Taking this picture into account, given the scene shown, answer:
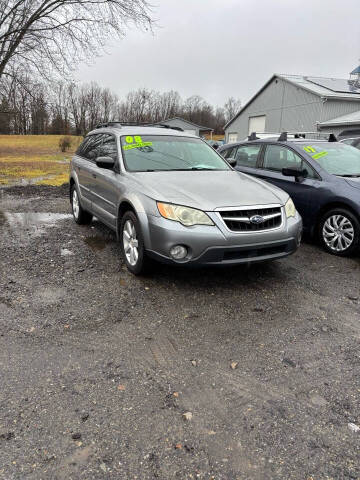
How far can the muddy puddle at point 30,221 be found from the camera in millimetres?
6414

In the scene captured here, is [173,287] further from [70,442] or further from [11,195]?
[11,195]

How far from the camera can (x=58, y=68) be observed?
1645 centimetres

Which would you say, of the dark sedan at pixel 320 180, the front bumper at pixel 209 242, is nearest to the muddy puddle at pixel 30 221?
the front bumper at pixel 209 242

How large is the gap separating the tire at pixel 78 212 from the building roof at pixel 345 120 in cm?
2009

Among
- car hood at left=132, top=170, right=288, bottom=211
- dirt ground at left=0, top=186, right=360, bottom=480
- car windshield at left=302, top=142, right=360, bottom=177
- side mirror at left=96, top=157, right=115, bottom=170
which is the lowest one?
dirt ground at left=0, top=186, right=360, bottom=480

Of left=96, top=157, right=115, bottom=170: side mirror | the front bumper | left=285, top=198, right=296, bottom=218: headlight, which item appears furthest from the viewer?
left=96, top=157, right=115, bottom=170: side mirror

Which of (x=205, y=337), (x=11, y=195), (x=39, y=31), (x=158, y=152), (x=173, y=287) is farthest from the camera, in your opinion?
(x=39, y=31)

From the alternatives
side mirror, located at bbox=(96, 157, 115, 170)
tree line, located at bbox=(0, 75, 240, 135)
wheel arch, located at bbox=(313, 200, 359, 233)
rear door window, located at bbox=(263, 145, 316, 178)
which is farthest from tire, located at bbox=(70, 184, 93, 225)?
tree line, located at bbox=(0, 75, 240, 135)

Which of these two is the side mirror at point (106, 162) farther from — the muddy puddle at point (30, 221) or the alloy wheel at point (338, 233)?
the alloy wheel at point (338, 233)

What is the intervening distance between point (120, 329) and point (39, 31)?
1733cm

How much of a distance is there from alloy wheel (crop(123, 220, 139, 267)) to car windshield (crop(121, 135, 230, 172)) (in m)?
0.79

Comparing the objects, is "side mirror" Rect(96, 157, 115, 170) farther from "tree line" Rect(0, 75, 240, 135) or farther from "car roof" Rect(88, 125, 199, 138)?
"tree line" Rect(0, 75, 240, 135)

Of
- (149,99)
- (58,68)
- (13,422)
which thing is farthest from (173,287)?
(149,99)

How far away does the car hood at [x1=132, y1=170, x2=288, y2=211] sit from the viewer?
145 inches
